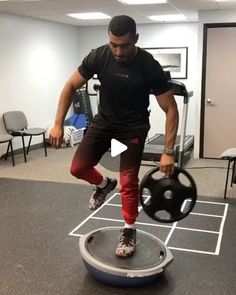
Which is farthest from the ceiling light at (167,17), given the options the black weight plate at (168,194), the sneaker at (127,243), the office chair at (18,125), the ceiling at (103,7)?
the sneaker at (127,243)

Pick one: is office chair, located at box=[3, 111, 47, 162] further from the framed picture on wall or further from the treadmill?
the framed picture on wall

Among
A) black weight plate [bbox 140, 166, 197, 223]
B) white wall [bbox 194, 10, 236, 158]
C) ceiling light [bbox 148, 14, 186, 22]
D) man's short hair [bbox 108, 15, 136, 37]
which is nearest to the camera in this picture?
man's short hair [bbox 108, 15, 136, 37]

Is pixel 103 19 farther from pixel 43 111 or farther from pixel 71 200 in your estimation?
pixel 71 200

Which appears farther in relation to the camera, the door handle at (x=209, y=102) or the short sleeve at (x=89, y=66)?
the door handle at (x=209, y=102)

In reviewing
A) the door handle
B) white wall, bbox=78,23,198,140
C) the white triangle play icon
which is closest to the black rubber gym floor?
the white triangle play icon

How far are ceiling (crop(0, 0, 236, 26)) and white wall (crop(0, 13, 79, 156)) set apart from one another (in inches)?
14.0

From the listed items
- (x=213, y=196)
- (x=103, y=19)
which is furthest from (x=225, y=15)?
(x=213, y=196)

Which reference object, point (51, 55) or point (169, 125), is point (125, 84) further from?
point (51, 55)

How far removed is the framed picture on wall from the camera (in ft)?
23.9

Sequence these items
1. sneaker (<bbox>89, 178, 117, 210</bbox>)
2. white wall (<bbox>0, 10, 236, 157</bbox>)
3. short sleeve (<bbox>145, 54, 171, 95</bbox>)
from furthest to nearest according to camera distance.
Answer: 1. white wall (<bbox>0, 10, 236, 157</bbox>)
2. sneaker (<bbox>89, 178, 117, 210</bbox>)
3. short sleeve (<bbox>145, 54, 171, 95</bbox>)

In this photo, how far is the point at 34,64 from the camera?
702 centimetres

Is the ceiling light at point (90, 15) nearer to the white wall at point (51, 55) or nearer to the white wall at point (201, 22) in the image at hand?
the white wall at point (51, 55)

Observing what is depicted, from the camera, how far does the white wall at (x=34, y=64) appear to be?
6.34m

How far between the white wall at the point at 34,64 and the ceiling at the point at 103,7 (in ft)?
1.17
